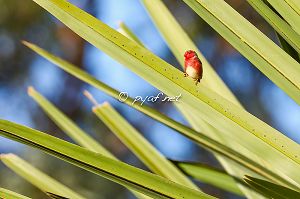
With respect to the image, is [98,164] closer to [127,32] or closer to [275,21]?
[275,21]

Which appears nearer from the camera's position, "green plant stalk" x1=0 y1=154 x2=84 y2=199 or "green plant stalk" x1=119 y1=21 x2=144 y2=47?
"green plant stalk" x1=0 y1=154 x2=84 y2=199

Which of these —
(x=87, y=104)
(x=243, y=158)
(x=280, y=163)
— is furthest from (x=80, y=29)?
(x=87, y=104)

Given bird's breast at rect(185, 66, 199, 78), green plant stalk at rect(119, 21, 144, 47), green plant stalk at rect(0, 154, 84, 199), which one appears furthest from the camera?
green plant stalk at rect(119, 21, 144, 47)

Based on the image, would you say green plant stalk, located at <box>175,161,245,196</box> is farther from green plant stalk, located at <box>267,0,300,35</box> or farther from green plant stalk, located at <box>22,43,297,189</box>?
green plant stalk, located at <box>267,0,300,35</box>

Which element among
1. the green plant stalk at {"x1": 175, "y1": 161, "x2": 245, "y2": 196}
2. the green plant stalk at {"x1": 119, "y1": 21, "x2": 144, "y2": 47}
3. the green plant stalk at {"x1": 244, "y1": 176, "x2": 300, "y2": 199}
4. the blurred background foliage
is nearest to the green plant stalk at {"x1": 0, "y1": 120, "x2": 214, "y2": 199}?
the green plant stalk at {"x1": 244, "y1": 176, "x2": 300, "y2": 199}

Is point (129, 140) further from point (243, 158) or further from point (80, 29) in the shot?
point (80, 29)

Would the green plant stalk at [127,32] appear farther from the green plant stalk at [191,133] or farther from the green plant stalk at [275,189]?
the green plant stalk at [275,189]

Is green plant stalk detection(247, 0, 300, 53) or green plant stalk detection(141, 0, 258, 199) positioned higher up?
green plant stalk detection(141, 0, 258, 199)

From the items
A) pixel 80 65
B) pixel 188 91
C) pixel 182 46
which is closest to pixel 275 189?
pixel 188 91
